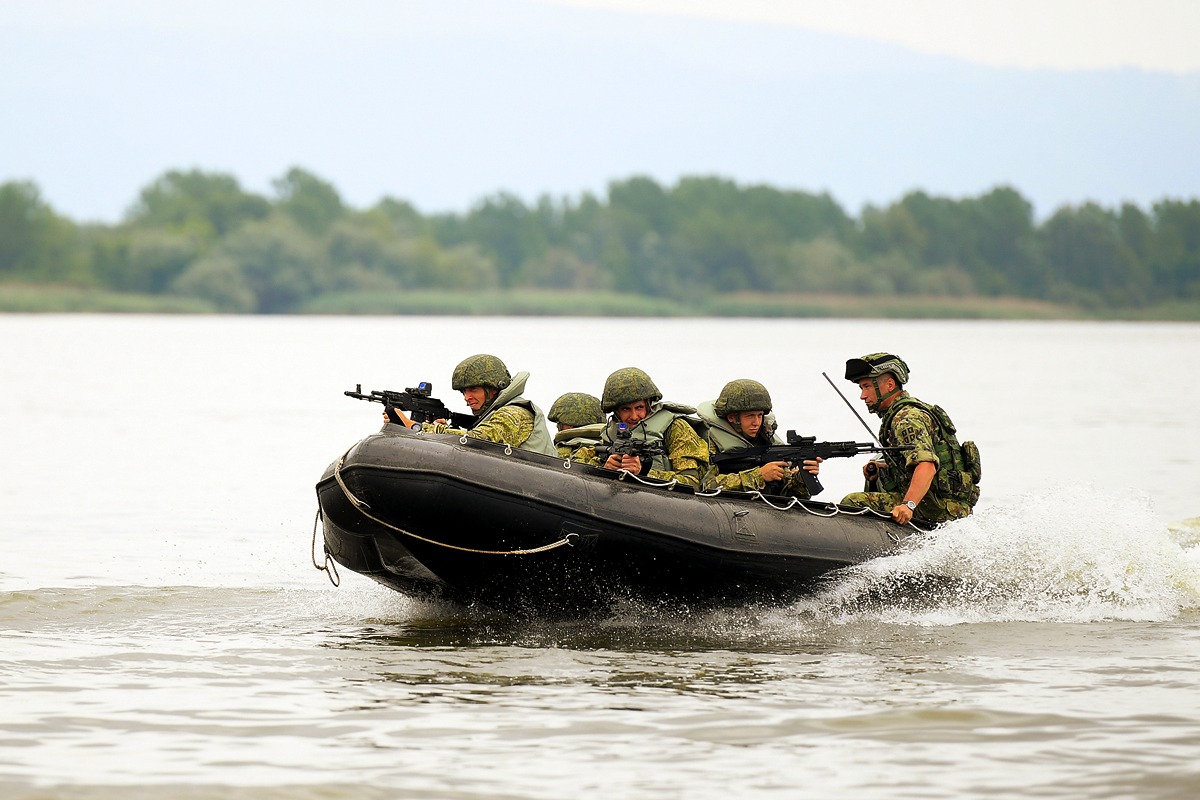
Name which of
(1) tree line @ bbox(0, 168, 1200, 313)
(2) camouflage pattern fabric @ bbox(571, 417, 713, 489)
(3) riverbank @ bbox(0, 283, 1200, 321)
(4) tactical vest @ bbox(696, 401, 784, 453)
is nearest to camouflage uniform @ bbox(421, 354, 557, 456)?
(2) camouflage pattern fabric @ bbox(571, 417, 713, 489)

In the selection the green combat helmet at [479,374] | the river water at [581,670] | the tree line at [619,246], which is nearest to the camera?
the river water at [581,670]

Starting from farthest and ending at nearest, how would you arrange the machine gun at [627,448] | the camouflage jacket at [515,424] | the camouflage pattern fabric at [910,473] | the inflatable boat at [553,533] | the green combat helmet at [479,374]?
the camouflage pattern fabric at [910,473] → the green combat helmet at [479,374] → the camouflage jacket at [515,424] → the machine gun at [627,448] → the inflatable boat at [553,533]

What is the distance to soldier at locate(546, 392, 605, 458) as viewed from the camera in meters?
10.4

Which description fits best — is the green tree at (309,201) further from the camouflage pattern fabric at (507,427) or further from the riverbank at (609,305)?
the camouflage pattern fabric at (507,427)

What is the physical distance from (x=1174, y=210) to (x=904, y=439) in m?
111

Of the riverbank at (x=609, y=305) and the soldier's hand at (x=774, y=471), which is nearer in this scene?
the soldier's hand at (x=774, y=471)

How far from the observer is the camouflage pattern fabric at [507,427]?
9.73 metres

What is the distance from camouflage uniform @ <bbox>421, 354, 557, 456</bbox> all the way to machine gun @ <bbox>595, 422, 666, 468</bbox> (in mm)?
362

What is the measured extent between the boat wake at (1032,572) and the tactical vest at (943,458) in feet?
0.76

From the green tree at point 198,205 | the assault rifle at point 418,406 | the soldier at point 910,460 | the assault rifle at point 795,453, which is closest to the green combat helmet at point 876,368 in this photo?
the soldier at point 910,460

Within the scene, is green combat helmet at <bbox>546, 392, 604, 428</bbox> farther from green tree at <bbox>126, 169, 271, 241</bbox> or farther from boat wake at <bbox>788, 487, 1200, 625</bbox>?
green tree at <bbox>126, 169, 271, 241</bbox>

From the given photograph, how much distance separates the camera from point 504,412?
9.88 m

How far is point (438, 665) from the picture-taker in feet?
29.6

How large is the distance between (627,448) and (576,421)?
3.29 feet
